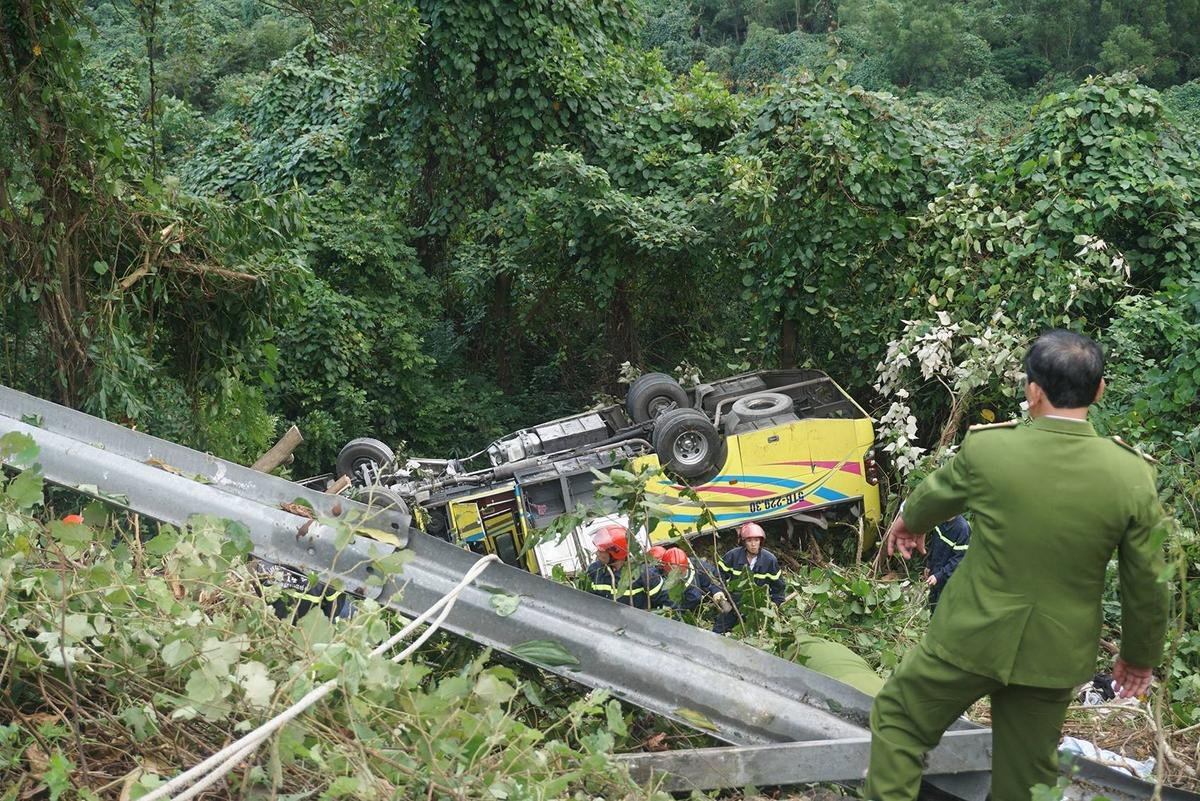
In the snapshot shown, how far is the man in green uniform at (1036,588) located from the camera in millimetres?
2930

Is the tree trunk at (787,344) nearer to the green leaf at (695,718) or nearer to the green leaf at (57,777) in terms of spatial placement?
the green leaf at (695,718)

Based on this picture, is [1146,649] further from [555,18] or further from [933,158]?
[555,18]

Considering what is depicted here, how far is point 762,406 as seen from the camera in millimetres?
9984

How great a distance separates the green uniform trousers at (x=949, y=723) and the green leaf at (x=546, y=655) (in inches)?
35.1

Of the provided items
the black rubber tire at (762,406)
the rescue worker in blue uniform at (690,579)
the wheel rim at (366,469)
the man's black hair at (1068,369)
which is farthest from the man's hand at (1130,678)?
the wheel rim at (366,469)

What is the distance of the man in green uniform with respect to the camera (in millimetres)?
2930

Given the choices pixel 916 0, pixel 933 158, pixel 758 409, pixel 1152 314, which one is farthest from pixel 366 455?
pixel 916 0

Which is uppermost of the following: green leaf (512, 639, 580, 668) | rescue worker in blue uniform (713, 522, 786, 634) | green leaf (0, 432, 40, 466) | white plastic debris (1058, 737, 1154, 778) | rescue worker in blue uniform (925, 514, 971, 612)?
green leaf (0, 432, 40, 466)

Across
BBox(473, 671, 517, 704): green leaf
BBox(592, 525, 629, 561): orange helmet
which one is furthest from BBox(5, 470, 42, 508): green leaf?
BBox(592, 525, 629, 561): orange helmet

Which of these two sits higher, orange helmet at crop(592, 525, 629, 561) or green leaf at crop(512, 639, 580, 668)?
green leaf at crop(512, 639, 580, 668)

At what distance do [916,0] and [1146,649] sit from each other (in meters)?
35.7

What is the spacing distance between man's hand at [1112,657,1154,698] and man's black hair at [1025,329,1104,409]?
757mm

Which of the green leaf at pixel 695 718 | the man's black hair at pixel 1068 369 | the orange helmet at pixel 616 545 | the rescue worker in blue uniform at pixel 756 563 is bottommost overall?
the rescue worker in blue uniform at pixel 756 563

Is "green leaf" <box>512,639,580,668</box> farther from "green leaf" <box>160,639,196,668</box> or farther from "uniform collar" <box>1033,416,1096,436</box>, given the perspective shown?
"uniform collar" <box>1033,416,1096,436</box>
